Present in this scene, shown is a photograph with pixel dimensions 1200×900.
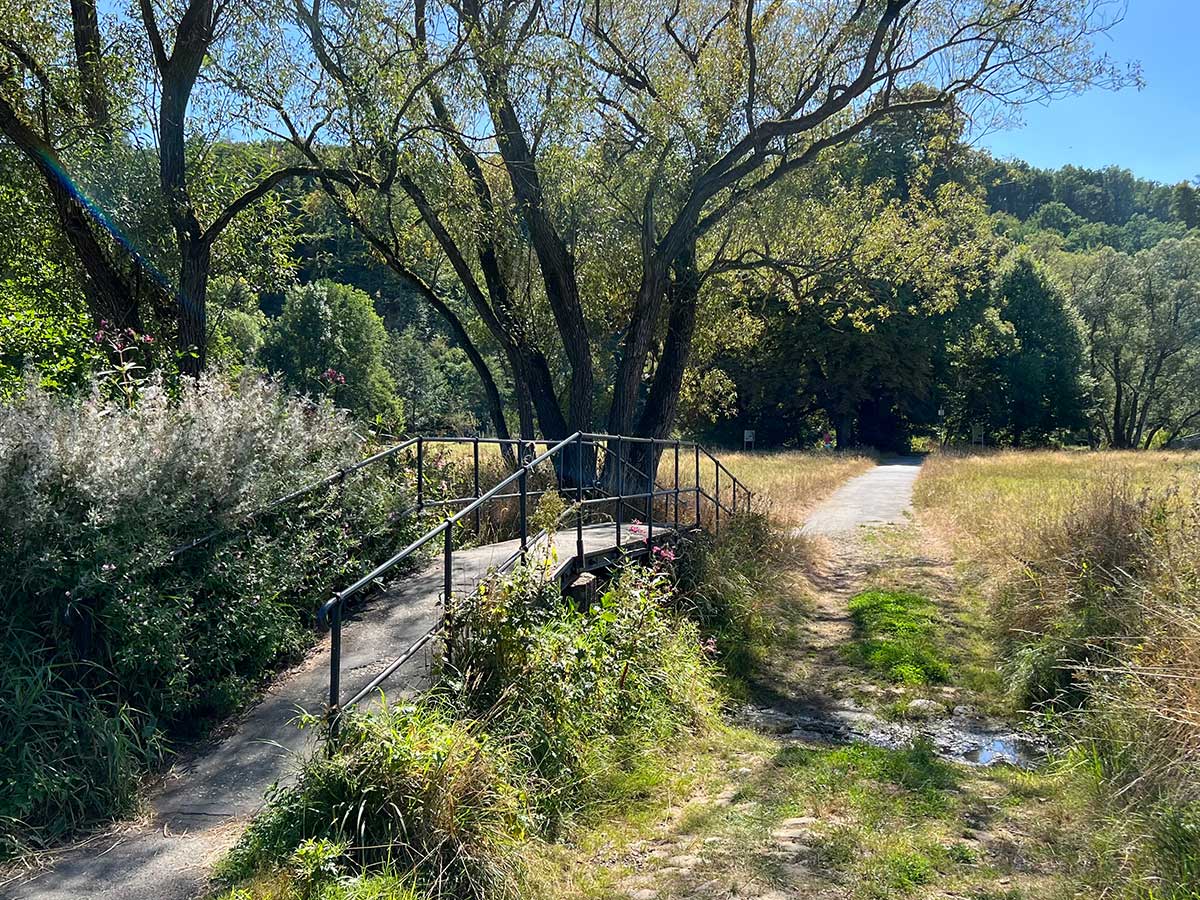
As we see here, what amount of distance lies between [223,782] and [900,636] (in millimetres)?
8351

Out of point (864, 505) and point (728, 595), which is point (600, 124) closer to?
point (728, 595)

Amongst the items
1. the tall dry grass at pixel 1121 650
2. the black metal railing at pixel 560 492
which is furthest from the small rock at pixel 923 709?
the black metal railing at pixel 560 492

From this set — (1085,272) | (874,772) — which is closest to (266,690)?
(874,772)

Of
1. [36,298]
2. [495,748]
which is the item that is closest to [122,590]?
[495,748]

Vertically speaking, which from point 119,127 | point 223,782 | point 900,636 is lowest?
point 900,636

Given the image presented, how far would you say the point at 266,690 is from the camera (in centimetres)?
568

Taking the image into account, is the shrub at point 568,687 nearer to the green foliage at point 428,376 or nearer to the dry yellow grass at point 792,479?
the dry yellow grass at point 792,479

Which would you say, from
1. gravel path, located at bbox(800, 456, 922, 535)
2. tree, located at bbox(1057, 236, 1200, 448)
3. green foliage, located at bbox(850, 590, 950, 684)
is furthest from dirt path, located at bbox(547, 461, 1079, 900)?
tree, located at bbox(1057, 236, 1200, 448)

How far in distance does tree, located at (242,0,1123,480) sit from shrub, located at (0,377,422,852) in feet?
19.4

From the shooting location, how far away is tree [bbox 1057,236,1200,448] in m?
49.4

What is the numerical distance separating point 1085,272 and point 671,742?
58748 millimetres

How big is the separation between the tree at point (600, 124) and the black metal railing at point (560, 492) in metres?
1.17

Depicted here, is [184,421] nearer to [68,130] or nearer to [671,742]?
[671,742]

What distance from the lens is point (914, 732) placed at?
26.0 ft
